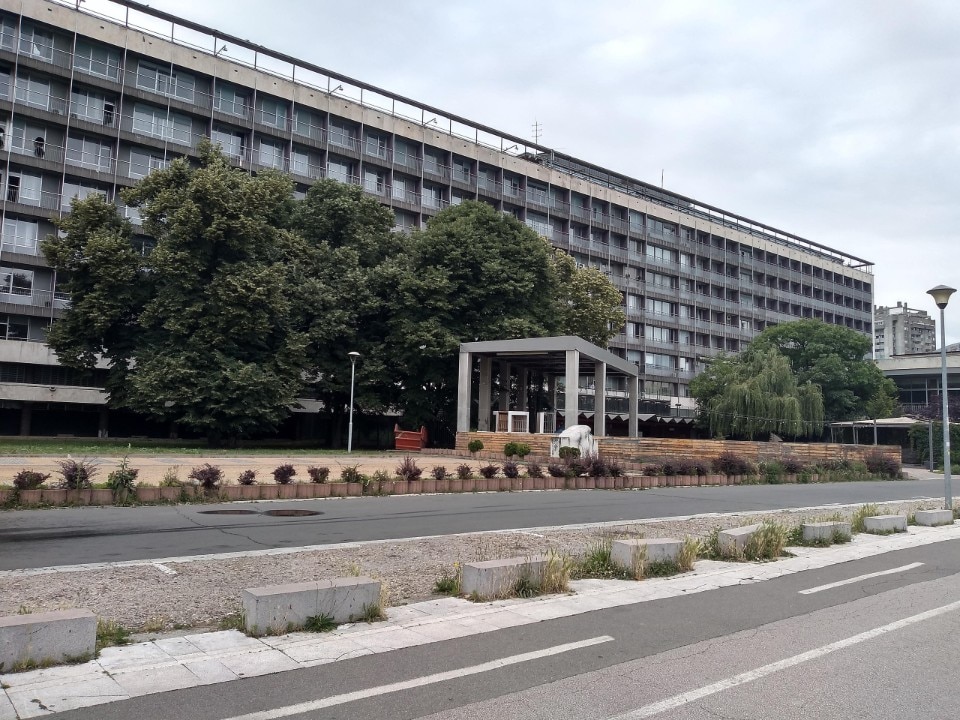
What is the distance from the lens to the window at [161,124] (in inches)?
1877

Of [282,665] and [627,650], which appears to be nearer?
[282,665]

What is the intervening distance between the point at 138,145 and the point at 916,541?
47.4 meters

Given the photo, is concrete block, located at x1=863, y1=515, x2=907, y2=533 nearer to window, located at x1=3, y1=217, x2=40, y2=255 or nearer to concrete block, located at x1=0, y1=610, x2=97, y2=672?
concrete block, located at x1=0, y1=610, x2=97, y2=672

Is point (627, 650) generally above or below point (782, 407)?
below

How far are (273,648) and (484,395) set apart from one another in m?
33.0

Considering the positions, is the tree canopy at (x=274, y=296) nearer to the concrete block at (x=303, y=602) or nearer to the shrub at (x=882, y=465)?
the shrub at (x=882, y=465)

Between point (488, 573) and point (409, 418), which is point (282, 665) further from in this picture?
point (409, 418)

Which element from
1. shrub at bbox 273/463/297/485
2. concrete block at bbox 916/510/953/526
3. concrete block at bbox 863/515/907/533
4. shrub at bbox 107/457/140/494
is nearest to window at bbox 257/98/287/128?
shrub at bbox 273/463/297/485

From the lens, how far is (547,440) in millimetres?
31016

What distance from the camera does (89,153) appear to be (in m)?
45.8

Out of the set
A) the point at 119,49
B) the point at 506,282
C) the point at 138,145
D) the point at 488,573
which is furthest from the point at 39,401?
the point at 488,573

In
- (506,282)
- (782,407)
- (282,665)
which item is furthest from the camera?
(782,407)

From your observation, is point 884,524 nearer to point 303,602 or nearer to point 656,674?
point 656,674

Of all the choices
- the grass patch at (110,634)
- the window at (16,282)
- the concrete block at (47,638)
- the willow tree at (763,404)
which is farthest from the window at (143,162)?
the concrete block at (47,638)
